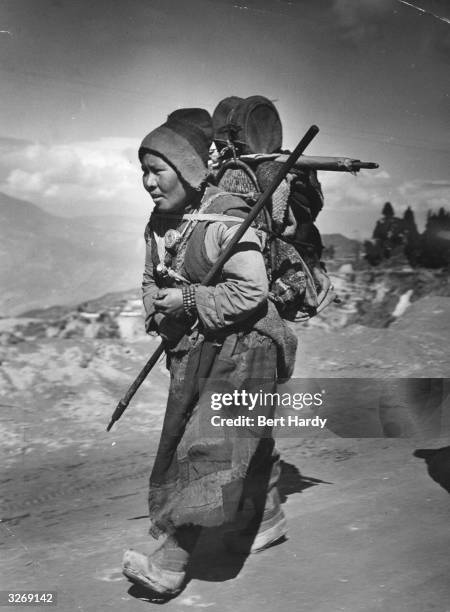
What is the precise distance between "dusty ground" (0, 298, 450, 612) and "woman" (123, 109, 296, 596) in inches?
10.6

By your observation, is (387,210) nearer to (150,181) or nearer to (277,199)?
(277,199)

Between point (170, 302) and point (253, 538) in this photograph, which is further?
point (253, 538)

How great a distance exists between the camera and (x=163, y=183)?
255cm

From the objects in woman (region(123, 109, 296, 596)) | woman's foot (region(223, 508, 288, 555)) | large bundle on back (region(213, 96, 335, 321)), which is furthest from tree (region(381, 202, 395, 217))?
woman's foot (region(223, 508, 288, 555))

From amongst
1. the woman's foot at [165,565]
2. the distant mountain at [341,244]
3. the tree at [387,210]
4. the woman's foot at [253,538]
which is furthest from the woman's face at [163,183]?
the tree at [387,210]

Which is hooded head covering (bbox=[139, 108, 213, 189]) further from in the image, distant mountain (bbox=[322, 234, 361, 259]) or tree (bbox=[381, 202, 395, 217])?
tree (bbox=[381, 202, 395, 217])

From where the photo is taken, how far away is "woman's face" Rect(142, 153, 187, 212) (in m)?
2.54

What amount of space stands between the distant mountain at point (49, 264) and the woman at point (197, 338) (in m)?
2.28

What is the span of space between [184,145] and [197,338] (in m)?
0.62

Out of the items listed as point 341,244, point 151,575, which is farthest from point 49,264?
point 151,575

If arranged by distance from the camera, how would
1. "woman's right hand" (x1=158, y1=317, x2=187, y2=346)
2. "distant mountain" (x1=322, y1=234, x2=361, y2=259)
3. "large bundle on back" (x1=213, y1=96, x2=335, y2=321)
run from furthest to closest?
"distant mountain" (x1=322, y1=234, x2=361, y2=259) < "large bundle on back" (x1=213, y1=96, x2=335, y2=321) < "woman's right hand" (x1=158, y1=317, x2=187, y2=346)

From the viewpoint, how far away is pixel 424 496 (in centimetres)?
328

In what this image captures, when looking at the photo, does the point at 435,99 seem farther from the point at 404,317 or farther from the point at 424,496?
the point at 404,317

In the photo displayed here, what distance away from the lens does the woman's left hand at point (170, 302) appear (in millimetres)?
2502
